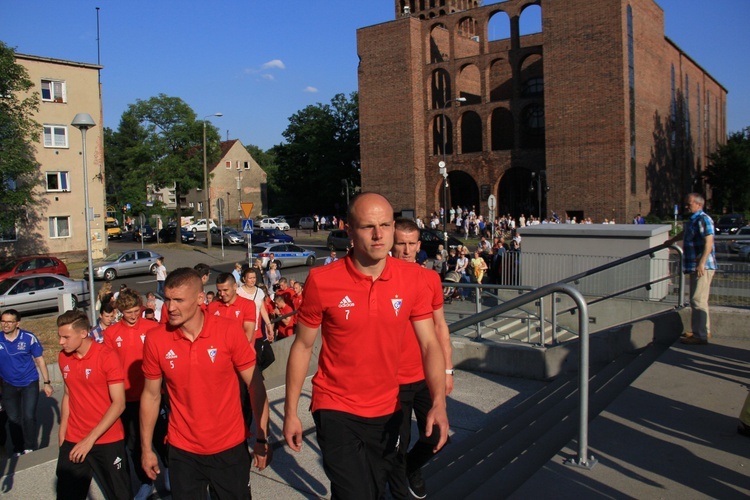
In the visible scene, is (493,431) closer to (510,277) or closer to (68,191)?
(510,277)

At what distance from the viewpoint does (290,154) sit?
8156cm

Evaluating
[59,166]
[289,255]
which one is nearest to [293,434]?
[289,255]

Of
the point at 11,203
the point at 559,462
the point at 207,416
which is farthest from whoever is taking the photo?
the point at 11,203

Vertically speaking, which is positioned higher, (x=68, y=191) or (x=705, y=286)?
(x=68, y=191)

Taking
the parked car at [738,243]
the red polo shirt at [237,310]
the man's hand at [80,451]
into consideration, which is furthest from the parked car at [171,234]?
the man's hand at [80,451]

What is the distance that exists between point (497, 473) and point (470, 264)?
51.8 feet

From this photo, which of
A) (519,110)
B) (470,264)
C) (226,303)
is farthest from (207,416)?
(519,110)

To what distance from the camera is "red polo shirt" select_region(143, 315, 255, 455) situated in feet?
13.0

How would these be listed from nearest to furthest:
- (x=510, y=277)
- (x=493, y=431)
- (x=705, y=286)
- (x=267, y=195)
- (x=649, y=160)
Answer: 1. (x=493, y=431)
2. (x=705, y=286)
3. (x=510, y=277)
4. (x=649, y=160)
5. (x=267, y=195)

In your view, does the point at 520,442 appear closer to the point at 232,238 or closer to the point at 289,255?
the point at 289,255

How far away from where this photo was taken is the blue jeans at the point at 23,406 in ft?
26.3

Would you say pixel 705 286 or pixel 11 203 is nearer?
pixel 705 286

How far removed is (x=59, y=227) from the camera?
4316 cm

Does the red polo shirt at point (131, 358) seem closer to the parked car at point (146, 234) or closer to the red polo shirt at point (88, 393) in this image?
the red polo shirt at point (88, 393)
